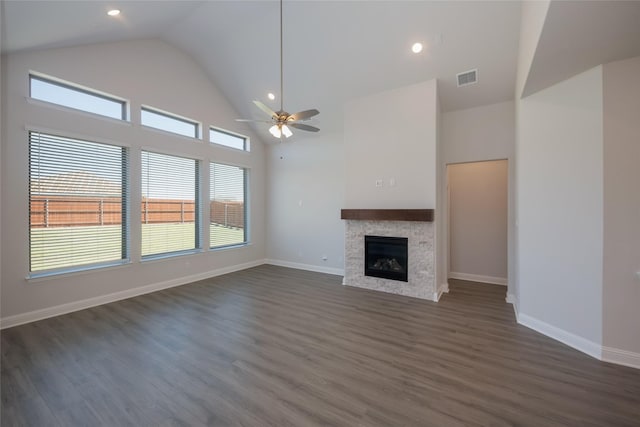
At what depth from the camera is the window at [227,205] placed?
5.88 meters

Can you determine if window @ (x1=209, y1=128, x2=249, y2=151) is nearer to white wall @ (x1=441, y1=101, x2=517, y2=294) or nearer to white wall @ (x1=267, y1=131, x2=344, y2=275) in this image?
white wall @ (x1=267, y1=131, x2=344, y2=275)

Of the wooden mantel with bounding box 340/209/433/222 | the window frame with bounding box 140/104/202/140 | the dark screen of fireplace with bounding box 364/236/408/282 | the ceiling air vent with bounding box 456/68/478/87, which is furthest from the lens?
the window frame with bounding box 140/104/202/140

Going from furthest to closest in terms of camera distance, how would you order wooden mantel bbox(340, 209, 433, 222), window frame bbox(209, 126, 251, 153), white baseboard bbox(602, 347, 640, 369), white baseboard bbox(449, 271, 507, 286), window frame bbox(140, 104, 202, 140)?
window frame bbox(209, 126, 251, 153) → white baseboard bbox(449, 271, 507, 286) → window frame bbox(140, 104, 202, 140) → wooden mantel bbox(340, 209, 433, 222) → white baseboard bbox(602, 347, 640, 369)

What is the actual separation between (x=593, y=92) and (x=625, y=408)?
9.07 ft

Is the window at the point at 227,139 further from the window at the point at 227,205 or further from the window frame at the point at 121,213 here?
the window frame at the point at 121,213

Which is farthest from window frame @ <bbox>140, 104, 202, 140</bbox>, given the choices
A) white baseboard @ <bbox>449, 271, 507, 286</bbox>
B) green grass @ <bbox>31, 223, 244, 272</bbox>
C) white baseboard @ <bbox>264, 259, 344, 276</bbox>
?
white baseboard @ <bbox>449, 271, 507, 286</bbox>

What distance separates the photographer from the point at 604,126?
2.56m

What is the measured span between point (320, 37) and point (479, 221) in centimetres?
461

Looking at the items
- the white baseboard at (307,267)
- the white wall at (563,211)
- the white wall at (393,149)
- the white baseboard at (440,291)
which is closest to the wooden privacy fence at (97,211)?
the white baseboard at (307,267)

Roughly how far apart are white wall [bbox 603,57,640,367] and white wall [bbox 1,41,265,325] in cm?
604

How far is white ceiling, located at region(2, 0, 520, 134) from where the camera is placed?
10.5 ft

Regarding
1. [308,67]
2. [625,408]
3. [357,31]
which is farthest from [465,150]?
[625,408]

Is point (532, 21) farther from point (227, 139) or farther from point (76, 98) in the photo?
point (76, 98)

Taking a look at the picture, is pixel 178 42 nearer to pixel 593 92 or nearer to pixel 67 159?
pixel 67 159
